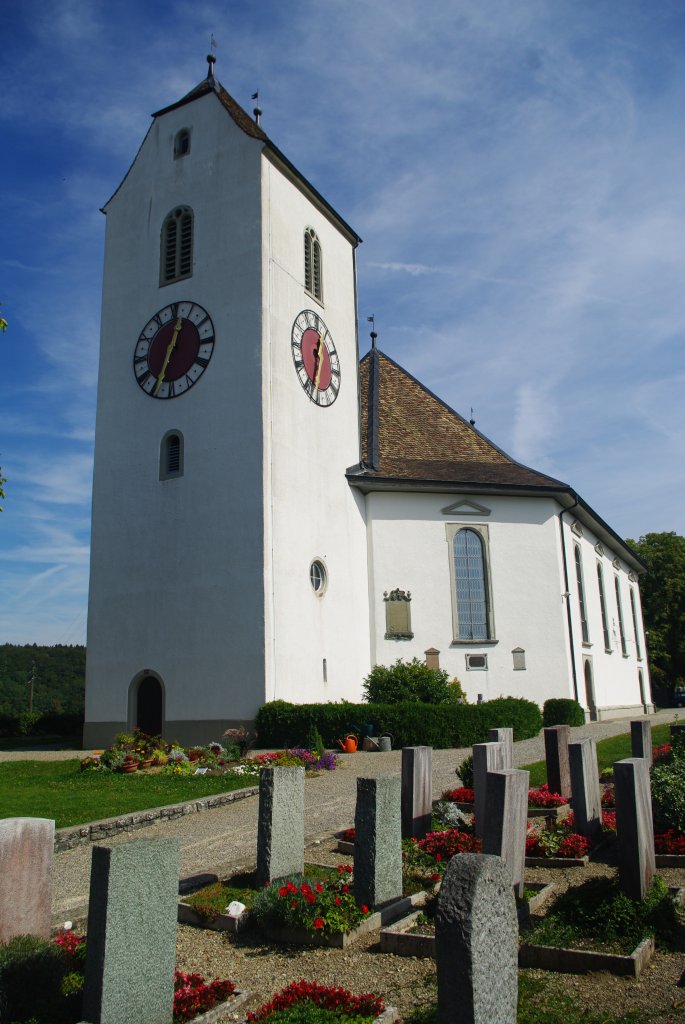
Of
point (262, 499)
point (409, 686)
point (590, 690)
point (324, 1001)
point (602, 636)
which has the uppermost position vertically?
point (262, 499)

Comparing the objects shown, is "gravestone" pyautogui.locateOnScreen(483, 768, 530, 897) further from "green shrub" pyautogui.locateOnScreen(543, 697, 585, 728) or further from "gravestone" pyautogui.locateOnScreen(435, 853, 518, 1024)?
"green shrub" pyautogui.locateOnScreen(543, 697, 585, 728)

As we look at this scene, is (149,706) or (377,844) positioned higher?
(149,706)

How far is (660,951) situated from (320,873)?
9.96ft

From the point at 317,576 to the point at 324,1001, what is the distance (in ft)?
57.8

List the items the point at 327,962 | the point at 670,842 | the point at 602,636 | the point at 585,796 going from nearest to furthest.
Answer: the point at 327,962
the point at 670,842
the point at 585,796
the point at 602,636

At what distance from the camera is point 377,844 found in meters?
6.71

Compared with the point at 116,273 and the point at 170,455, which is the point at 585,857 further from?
the point at 116,273

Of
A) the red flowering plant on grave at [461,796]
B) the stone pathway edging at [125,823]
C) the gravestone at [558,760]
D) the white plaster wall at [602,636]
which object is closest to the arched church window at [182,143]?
the white plaster wall at [602,636]

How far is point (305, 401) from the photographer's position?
2305 centimetres

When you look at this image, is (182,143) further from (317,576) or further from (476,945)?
(476,945)

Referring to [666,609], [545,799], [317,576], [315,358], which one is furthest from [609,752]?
[666,609]

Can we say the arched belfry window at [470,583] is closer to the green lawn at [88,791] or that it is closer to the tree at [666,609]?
the green lawn at [88,791]

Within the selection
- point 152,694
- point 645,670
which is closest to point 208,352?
point 152,694

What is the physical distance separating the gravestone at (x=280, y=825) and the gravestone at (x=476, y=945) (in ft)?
11.5
